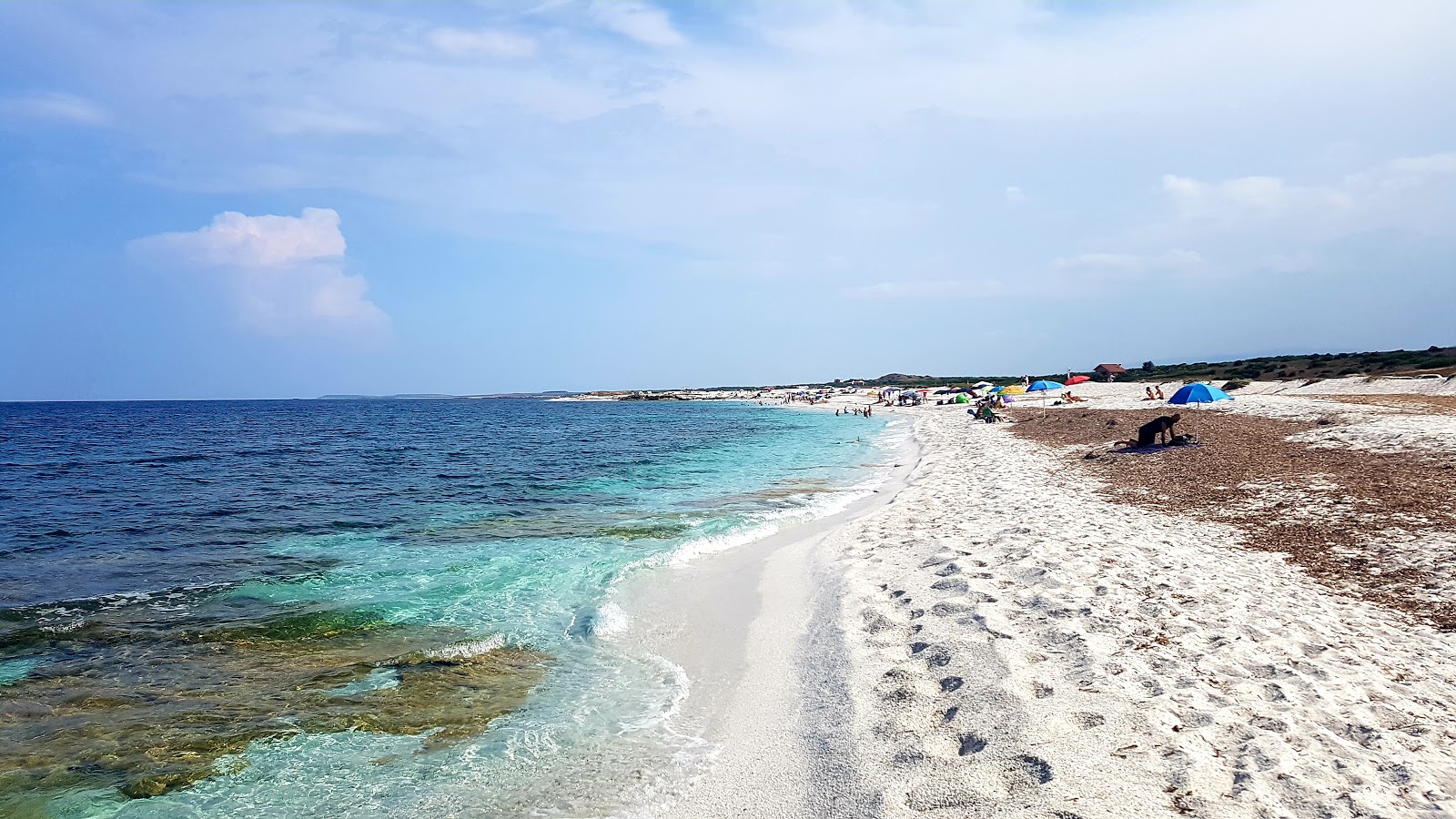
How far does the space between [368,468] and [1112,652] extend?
3081 cm

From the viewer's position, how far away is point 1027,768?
4688mm

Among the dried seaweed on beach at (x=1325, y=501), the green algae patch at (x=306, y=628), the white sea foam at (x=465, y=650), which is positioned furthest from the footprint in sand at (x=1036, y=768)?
the green algae patch at (x=306, y=628)

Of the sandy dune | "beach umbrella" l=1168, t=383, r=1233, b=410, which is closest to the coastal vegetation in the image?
"beach umbrella" l=1168, t=383, r=1233, b=410

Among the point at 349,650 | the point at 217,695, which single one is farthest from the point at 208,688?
the point at 349,650

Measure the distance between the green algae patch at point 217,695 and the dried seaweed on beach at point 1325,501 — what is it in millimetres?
9871

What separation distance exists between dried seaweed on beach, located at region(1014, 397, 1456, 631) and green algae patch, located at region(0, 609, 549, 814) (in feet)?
32.4

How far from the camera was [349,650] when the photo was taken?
8633 mm

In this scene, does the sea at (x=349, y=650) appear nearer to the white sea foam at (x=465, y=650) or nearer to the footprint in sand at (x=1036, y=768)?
the white sea foam at (x=465, y=650)

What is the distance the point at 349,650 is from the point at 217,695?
1.46m

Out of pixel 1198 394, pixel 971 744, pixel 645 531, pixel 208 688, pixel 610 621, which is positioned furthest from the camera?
pixel 1198 394

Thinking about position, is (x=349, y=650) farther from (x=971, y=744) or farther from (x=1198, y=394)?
(x=1198, y=394)

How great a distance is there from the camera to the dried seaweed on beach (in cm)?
810

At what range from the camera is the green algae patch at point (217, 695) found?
600 centimetres

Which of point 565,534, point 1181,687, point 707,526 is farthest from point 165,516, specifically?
point 1181,687
